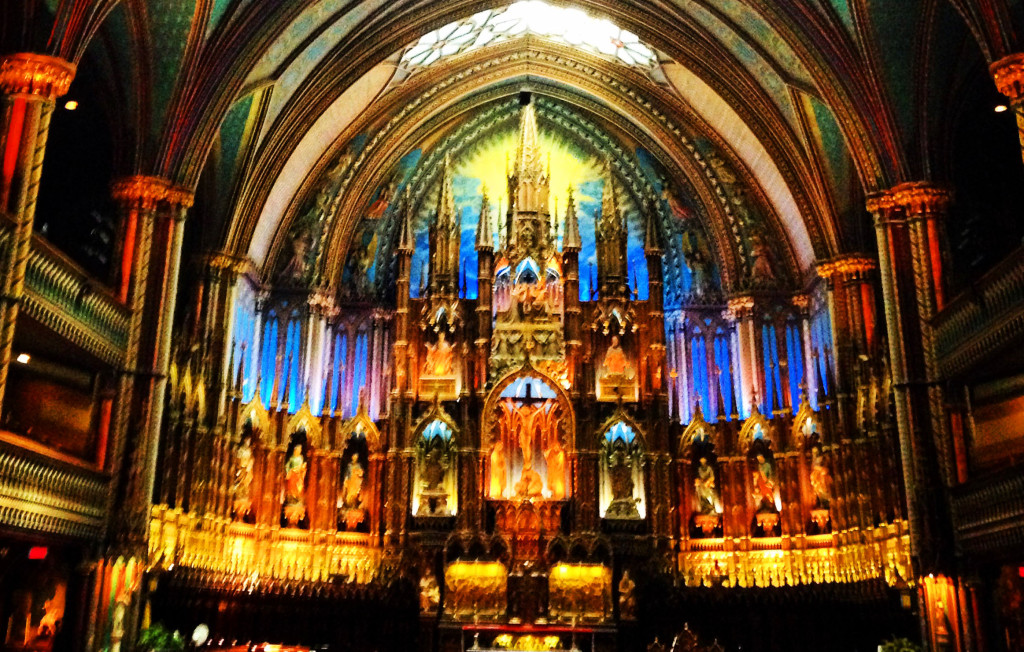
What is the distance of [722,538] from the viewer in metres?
25.2

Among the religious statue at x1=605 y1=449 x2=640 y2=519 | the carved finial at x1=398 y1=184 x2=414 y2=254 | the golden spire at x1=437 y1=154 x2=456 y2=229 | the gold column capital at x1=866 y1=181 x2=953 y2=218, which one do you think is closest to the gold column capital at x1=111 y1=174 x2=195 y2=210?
the carved finial at x1=398 y1=184 x2=414 y2=254

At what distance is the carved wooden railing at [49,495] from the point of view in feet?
50.1

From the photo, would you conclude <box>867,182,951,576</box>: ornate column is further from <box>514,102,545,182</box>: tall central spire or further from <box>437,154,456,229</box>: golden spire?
<box>437,154,456,229</box>: golden spire

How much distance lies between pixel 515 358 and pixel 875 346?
931cm

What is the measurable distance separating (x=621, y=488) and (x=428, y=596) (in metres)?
5.78

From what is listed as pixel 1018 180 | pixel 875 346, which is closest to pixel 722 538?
pixel 875 346

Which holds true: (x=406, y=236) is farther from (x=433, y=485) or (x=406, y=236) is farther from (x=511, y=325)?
(x=433, y=485)

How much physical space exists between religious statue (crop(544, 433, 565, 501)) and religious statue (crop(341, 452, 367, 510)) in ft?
16.5

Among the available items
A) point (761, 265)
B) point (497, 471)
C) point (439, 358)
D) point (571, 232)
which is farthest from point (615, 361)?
point (761, 265)

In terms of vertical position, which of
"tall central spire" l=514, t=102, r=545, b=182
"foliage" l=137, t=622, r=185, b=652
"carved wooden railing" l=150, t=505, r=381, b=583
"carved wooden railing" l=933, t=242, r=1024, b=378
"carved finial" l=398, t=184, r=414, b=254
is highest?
"tall central spire" l=514, t=102, r=545, b=182

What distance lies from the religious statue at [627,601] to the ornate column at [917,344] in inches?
304

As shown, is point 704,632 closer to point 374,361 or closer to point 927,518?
point 927,518

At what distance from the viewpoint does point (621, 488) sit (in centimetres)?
2569

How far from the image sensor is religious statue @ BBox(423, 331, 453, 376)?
2678cm
